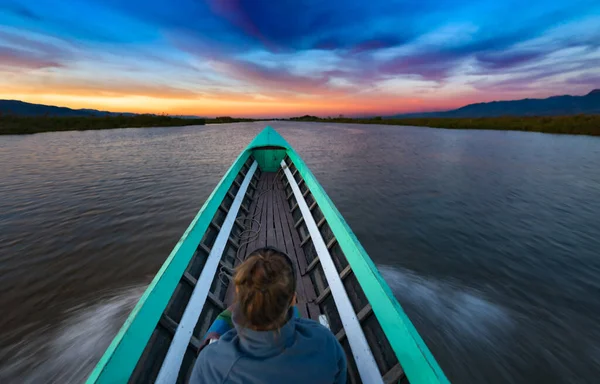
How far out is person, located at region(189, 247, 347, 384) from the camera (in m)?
1.17

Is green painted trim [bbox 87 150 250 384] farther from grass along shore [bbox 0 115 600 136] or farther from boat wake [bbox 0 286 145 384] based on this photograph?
grass along shore [bbox 0 115 600 136]

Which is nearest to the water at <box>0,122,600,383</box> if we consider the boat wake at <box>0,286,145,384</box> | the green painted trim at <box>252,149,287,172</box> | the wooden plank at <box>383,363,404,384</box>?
the boat wake at <box>0,286,145,384</box>

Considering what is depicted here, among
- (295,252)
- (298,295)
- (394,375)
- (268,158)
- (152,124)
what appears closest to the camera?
(394,375)

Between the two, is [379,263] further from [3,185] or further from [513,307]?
Answer: [3,185]

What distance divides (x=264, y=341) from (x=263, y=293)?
24 cm

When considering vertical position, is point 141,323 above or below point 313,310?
above

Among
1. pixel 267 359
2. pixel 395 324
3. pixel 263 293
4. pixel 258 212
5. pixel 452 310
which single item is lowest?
pixel 452 310

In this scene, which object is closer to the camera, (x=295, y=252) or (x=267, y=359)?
(x=267, y=359)

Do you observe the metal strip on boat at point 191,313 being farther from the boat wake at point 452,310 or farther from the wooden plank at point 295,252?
the boat wake at point 452,310

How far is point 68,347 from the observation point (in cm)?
469

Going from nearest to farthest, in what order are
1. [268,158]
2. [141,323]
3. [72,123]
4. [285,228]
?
[141,323]
[285,228]
[268,158]
[72,123]

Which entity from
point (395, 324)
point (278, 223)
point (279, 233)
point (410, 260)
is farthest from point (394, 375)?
point (410, 260)

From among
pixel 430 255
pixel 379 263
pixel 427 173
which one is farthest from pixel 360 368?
pixel 427 173

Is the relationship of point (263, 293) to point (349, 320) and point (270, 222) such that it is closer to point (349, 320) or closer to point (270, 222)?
point (349, 320)
